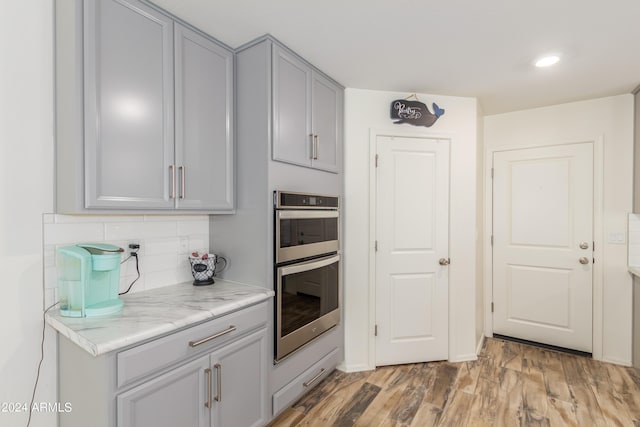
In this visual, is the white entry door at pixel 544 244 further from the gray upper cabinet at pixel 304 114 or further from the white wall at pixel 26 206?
the white wall at pixel 26 206

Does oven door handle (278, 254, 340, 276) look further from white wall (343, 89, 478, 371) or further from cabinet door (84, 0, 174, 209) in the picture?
cabinet door (84, 0, 174, 209)

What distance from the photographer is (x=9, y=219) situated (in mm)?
1354

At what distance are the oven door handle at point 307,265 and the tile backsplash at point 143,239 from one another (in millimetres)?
639

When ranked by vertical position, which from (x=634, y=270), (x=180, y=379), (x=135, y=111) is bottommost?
(x=180, y=379)

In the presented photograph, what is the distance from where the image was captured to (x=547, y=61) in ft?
6.96

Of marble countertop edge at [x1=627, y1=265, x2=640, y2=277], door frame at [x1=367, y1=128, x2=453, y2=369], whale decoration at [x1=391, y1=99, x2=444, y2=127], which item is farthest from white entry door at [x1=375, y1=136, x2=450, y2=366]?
marble countertop edge at [x1=627, y1=265, x2=640, y2=277]

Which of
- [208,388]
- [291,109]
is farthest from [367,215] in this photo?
[208,388]

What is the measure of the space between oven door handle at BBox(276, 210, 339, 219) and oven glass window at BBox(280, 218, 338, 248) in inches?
0.9

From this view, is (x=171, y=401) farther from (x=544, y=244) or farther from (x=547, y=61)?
(x=544, y=244)

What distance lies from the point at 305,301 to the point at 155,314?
0.96 meters

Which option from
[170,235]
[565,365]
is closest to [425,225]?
[565,365]

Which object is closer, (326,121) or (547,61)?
(547,61)

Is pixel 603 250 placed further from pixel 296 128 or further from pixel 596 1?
pixel 296 128

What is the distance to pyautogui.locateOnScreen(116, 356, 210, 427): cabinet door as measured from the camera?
3.99 feet
